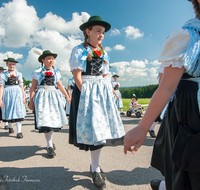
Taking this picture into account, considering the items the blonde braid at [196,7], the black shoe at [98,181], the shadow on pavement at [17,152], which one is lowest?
the shadow on pavement at [17,152]

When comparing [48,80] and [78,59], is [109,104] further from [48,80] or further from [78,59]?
[48,80]

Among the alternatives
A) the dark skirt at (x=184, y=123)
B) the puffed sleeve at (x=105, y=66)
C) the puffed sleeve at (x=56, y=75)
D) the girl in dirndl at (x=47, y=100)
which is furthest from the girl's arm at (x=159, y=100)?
the puffed sleeve at (x=56, y=75)

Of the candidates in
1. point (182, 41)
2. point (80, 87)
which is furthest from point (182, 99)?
point (80, 87)

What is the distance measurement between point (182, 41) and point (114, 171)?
2.26 metres

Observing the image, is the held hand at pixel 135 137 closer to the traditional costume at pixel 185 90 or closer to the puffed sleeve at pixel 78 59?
the traditional costume at pixel 185 90

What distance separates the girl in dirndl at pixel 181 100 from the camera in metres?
0.94

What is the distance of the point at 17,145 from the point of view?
13.7 feet

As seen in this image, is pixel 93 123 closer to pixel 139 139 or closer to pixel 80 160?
pixel 139 139

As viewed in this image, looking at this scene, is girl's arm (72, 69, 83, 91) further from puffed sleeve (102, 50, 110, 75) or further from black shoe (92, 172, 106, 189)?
black shoe (92, 172, 106, 189)

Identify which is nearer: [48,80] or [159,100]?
[159,100]

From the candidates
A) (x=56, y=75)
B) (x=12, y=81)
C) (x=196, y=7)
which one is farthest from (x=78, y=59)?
(x=12, y=81)

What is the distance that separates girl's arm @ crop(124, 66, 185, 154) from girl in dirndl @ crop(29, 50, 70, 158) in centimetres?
262

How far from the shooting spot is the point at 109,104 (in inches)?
90.0

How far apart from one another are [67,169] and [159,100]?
2.31 m
